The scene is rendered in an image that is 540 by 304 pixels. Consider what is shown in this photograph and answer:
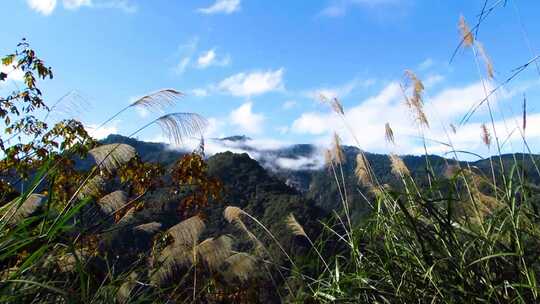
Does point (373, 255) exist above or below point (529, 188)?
below

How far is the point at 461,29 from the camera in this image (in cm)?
387

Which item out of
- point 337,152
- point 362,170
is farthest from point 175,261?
point 362,170

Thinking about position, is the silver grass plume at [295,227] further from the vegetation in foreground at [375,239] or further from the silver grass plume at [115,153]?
the silver grass plume at [115,153]

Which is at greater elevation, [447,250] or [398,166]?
[398,166]

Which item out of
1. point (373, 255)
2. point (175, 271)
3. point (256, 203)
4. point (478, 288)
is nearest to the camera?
point (478, 288)

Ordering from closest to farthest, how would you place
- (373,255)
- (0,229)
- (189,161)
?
(0,229), (373,255), (189,161)

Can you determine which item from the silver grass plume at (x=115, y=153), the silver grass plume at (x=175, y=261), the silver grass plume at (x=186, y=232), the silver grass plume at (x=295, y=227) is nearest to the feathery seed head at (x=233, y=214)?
the silver grass plume at (x=295, y=227)

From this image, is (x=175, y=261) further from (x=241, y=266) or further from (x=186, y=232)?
(x=241, y=266)

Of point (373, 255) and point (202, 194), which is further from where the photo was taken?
point (202, 194)

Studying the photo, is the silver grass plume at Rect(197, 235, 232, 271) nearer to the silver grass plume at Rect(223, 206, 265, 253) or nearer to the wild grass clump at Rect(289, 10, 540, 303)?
the silver grass plume at Rect(223, 206, 265, 253)

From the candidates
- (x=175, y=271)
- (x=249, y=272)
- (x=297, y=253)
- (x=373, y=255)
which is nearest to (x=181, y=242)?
(x=175, y=271)

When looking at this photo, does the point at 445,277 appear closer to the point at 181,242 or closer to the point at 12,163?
the point at 181,242

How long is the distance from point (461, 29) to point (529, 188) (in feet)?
5.11

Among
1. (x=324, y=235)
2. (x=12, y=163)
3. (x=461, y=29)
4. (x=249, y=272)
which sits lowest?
(x=249, y=272)
